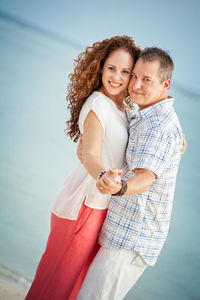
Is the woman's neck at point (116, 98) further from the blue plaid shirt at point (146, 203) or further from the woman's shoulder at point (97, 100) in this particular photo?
the blue plaid shirt at point (146, 203)

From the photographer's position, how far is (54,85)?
1116 centimetres

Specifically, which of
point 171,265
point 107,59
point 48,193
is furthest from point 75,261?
point 48,193

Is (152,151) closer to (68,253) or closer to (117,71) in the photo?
(117,71)

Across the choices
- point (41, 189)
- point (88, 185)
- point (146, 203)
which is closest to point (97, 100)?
point (88, 185)

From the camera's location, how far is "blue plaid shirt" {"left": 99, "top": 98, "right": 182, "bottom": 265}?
159 centimetres

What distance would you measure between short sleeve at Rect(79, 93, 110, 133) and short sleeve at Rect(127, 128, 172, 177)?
0.24 metres

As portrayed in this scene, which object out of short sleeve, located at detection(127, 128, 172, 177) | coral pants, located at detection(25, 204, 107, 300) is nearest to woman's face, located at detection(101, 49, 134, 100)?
short sleeve, located at detection(127, 128, 172, 177)

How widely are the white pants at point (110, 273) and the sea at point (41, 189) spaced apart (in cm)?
134

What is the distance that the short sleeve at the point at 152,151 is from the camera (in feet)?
4.83

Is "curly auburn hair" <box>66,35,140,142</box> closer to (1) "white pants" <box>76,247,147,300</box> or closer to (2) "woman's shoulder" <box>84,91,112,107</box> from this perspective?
(2) "woman's shoulder" <box>84,91,112,107</box>

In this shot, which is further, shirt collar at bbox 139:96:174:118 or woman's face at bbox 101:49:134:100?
woman's face at bbox 101:49:134:100

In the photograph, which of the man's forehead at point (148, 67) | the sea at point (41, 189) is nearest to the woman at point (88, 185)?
the man's forehead at point (148, 67)

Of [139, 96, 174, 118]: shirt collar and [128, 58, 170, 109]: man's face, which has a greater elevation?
[128, 58, 170, 109]: man's face

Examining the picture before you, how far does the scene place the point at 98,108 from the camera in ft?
5.65
